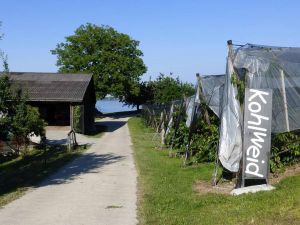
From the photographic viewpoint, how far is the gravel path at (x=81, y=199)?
29.6 ft

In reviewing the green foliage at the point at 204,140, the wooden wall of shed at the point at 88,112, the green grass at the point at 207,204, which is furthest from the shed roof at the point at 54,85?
the green grass at the point at 207,204

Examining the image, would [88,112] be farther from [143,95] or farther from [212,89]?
[143,95]

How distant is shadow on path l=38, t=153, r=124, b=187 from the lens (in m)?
14.6

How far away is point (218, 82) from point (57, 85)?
80.3 feet

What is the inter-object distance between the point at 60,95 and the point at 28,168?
19.2 metres

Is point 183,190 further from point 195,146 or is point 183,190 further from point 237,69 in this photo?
point 195,146

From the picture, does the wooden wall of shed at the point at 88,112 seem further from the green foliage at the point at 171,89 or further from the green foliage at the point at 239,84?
the green foliage at the point at 239,84

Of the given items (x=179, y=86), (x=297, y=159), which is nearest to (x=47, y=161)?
(x=297, y=159)

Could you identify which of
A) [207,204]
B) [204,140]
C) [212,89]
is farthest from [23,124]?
[207,204]

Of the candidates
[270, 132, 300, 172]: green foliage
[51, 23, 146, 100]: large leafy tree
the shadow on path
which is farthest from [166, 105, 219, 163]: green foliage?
[51, 23, 146, 100]: large leafy tree

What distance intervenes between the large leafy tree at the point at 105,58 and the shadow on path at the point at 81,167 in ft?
151

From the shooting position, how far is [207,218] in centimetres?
838

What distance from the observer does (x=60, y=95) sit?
36.8 meters

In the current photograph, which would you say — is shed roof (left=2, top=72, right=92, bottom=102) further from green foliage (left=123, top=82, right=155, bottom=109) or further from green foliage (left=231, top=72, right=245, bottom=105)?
green foliage (left=123, top=82, right=155, bottom=109)
